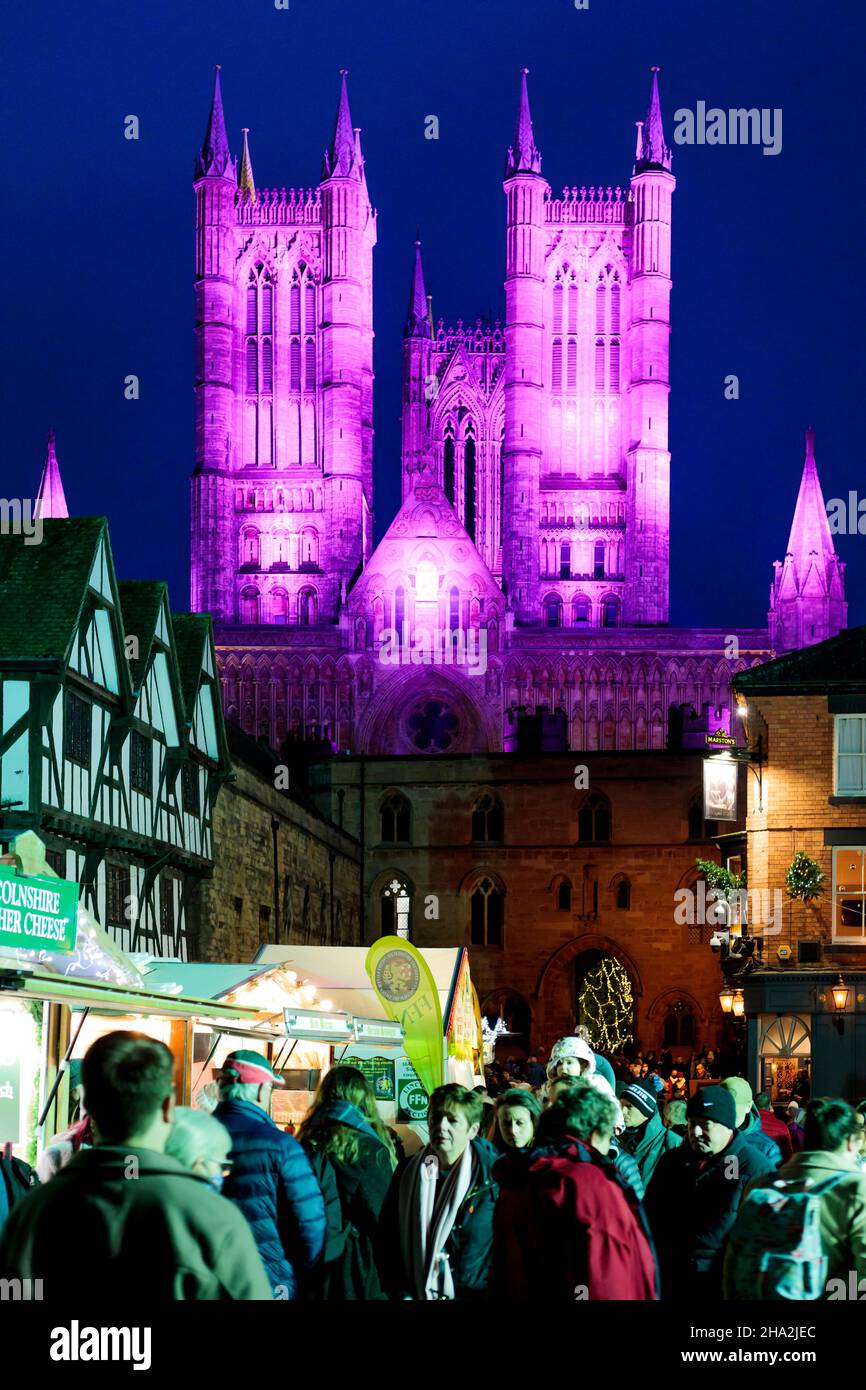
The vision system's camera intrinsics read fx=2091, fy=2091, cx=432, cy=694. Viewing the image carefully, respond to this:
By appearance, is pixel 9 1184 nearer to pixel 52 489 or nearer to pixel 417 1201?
pixel 417 1201

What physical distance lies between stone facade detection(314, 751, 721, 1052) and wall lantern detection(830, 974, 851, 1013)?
21.6 meters

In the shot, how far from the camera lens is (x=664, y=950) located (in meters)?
54.0

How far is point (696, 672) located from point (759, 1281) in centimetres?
7175

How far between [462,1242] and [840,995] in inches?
960

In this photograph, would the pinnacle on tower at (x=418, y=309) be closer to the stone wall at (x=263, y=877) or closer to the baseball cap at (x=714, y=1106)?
the stone wall at (x=263, y=877)

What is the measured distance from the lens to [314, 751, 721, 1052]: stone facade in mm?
54125

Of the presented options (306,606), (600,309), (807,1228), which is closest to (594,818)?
(306,606)

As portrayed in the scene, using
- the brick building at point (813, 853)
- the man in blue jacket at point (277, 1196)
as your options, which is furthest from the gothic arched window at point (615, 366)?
the man in blue jacket at point (277, 1196)

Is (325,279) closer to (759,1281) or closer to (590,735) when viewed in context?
(590,735)

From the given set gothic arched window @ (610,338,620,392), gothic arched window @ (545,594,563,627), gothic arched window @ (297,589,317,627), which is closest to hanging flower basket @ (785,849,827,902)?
gothic arched window @ (545,594,563,627)

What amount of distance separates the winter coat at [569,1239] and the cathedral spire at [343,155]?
8325 cm

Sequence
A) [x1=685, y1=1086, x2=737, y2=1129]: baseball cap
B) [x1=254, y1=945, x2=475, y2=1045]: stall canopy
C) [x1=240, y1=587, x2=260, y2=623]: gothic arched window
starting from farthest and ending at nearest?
1. [x1=240, y1=587, x2=260, y2=623]: gothic arched window
2. [x1=254, y1=945, x2=475, y2=1045]: stall canopy
3. [x1=685, y1=1086, x2=737, y2=1129]: baseball cap

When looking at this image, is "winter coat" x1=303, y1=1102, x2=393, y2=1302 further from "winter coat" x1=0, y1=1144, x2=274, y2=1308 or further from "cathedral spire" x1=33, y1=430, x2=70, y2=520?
"cathedral spire" x1=33, y1=430, x2=70, y2=520

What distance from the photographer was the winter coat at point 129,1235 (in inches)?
178
